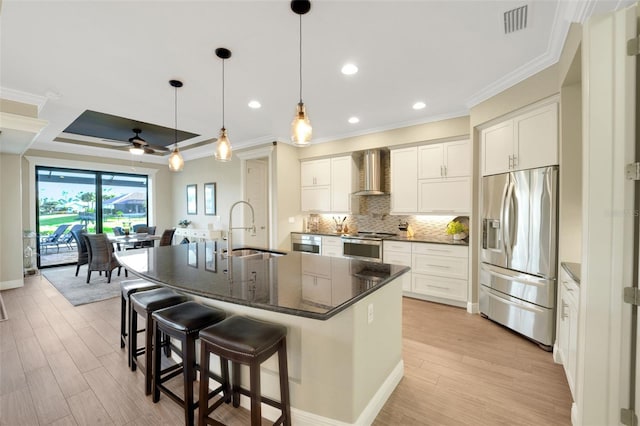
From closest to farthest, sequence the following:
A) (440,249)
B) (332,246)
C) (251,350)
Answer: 1. (251,350)
2. (440,249)
3. (332,246)

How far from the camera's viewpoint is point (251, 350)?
1394mm

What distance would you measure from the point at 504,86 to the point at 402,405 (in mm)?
3309

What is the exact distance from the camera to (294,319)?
1681 mm

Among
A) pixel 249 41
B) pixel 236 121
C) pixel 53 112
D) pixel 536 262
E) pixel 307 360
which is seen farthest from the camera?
pixel 236 121

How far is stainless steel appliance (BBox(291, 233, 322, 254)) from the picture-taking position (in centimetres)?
510

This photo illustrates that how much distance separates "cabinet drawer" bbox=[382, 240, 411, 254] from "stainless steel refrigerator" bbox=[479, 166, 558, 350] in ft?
3.39

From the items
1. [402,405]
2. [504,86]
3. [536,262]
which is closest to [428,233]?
[536,262]

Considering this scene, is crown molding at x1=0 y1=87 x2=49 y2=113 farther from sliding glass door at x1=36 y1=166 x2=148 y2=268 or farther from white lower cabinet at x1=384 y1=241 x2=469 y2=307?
white lower cabinet at x1=384 y1=241 x2=469 y2=307

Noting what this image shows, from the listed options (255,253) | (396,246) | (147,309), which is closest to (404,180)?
(396,246)

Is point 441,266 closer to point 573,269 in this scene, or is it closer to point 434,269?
point 434,269

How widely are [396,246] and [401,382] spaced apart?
2278mm

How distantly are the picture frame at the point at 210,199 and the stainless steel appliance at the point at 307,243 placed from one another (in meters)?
2.50

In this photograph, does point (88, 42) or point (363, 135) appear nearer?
point (88, 42)

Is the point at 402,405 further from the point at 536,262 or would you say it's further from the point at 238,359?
the point at 536,262
